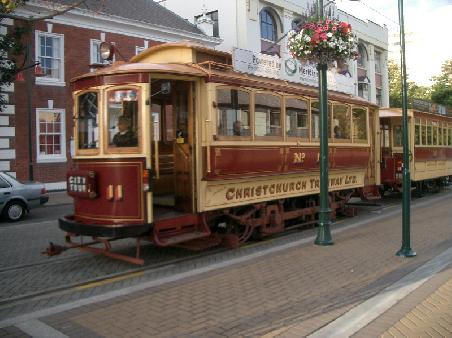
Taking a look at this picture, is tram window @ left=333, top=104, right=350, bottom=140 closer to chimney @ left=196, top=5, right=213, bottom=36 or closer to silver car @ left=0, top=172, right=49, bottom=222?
silver car @ left=0, top=172, right=49, bottom=222

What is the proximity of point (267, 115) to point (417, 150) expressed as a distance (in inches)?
403

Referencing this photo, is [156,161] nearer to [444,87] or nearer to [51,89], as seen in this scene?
[51,89]

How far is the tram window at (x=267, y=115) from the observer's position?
30.9 feet

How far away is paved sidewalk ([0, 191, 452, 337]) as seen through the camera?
5160mm

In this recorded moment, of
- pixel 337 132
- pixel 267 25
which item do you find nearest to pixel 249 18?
pixel 267 25

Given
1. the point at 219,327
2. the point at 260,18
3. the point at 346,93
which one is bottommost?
the point at 219,327

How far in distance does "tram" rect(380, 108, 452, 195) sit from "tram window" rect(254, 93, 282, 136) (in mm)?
8511

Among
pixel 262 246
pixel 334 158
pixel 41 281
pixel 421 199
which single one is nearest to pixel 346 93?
pixel 334 158

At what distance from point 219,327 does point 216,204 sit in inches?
145

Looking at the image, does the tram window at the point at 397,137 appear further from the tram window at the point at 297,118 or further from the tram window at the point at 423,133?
the tram window at the point at 297,118

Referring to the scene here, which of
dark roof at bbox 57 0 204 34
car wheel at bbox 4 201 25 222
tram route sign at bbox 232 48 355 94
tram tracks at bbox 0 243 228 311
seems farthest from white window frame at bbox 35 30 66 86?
tram tracks at bbox 0 243 228 311

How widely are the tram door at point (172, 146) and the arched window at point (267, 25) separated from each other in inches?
929

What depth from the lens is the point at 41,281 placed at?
23.5ft

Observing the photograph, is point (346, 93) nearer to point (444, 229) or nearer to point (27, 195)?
point (444, 229)
